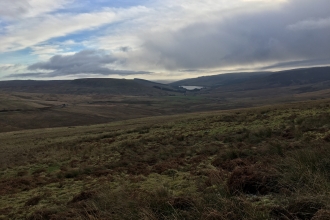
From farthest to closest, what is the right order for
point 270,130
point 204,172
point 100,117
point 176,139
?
point 100,117 < point 176,139 < point 270,130 < point 204,172

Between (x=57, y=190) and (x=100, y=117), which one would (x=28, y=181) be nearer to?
(x=57, y=190)

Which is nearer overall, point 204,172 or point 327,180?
point 327,180

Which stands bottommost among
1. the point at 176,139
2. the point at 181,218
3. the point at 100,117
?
the point at 100,117

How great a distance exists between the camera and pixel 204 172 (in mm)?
11977

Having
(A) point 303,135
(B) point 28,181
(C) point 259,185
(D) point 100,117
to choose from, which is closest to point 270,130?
(A) point 303,135

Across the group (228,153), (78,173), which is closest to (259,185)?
(228,153)

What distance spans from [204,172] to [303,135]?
29.3 ft

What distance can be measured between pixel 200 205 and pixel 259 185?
7.36 feet

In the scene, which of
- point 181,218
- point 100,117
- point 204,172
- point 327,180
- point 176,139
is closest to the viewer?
point 181,218

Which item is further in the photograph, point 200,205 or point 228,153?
point 228,153

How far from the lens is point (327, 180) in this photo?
655 cm

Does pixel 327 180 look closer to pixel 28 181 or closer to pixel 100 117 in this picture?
pixel 28 181

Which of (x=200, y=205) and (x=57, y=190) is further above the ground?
(x=200, y=205)

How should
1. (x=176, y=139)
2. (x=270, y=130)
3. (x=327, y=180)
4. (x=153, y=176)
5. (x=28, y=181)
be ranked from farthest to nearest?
(x=176, y=139), (x=270, y=130), (x=28, y=181), (x=153, y=176), (x=327, y=180)
